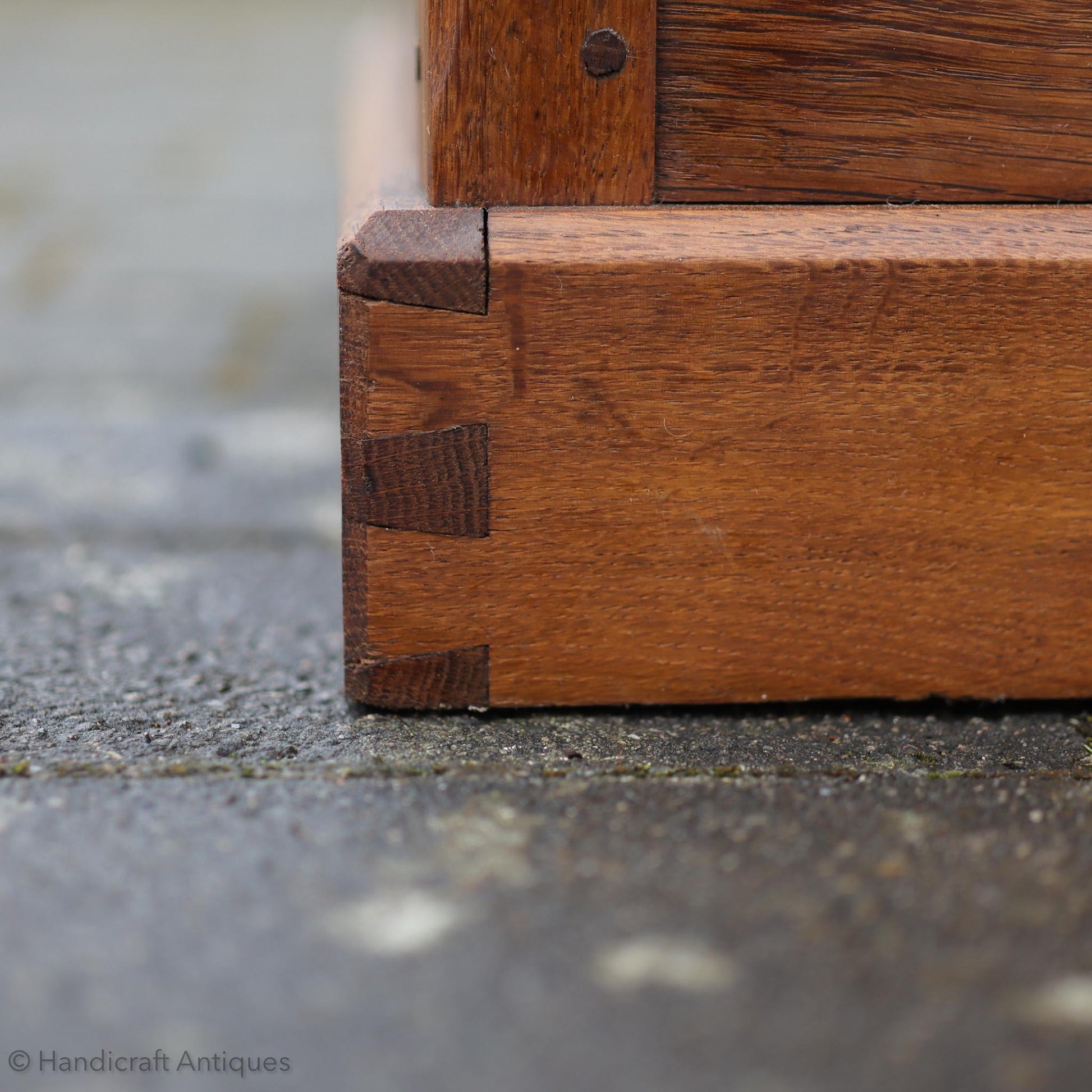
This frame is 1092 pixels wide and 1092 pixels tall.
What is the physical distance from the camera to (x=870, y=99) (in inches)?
32.8

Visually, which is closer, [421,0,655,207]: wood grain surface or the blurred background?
[421,0,655,207]: wood grain surface

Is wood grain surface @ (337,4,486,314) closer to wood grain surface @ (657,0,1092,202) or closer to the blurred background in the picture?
wood grain surface @ (657,0,1092,202)

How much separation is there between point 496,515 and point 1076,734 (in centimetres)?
42

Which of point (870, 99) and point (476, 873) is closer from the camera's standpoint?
point (476, 873)

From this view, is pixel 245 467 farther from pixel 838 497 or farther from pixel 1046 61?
pixel 1046 61

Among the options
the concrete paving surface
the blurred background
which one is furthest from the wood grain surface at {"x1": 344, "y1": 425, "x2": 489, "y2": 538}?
the blurred background

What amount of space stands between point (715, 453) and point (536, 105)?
9.9 inches

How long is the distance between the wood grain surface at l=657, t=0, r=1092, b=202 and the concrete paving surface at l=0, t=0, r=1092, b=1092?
0.36m

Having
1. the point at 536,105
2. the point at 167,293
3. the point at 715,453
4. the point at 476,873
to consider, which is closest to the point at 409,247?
the point at 536,105

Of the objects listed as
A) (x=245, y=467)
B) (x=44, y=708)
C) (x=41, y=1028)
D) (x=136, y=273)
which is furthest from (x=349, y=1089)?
(x=136, y=273)

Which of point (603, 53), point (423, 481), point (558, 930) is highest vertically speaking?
point (603, 53)

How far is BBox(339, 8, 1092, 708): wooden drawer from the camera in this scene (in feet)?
2.59

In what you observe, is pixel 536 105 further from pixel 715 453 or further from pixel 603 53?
pixel 715 453

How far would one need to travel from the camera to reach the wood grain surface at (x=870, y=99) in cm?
82
